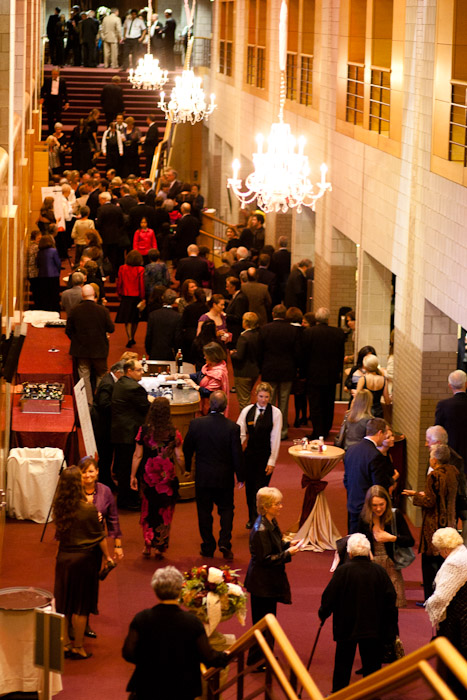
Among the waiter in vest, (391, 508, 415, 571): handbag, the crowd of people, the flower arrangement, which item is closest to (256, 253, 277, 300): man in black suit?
the waiter in vest

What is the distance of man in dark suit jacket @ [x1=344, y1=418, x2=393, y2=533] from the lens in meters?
9.04

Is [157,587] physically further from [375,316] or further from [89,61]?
[89,61]

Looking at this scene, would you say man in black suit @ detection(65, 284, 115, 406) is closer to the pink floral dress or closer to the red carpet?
the red carpet

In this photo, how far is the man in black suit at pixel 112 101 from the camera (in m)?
29.2

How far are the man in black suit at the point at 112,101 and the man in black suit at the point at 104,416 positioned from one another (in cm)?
1891

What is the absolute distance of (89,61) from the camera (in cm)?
3450

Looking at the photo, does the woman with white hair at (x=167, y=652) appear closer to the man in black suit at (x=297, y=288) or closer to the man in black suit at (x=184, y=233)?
the man in black suit at (x=297, y=288)

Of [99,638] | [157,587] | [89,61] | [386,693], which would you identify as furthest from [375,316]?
[89,61]

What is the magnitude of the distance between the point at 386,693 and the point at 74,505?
152 inches

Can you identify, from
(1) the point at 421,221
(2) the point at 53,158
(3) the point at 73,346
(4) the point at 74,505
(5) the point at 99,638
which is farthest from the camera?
(2) the point at 53,158

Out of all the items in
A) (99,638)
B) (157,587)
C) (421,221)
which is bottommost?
(99,638)

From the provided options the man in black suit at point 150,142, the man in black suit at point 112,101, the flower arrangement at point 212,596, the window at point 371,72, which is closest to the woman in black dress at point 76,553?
the flower arrangement at point 212,596

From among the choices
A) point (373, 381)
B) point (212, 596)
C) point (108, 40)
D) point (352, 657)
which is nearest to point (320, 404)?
point (373, 381)

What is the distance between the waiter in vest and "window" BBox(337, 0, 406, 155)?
3466mm
